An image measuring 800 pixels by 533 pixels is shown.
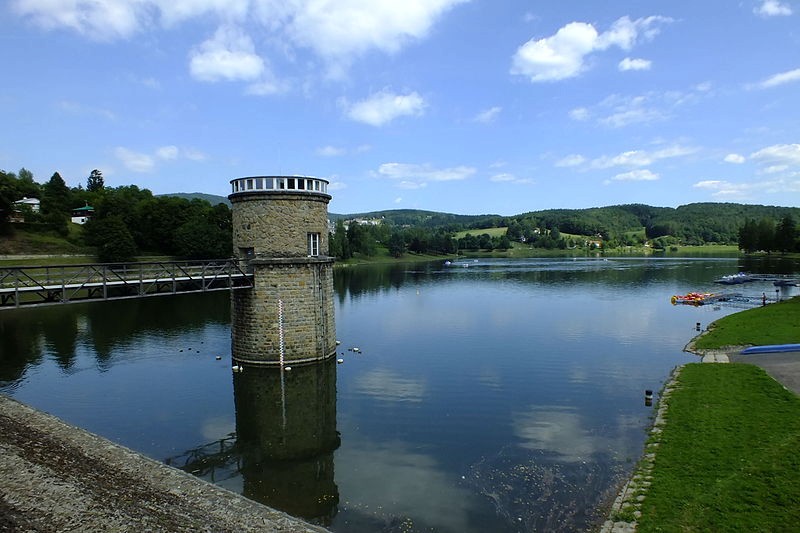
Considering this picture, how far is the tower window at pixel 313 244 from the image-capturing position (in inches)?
1243

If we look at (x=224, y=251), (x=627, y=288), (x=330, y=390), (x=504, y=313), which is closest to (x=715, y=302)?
(x=627, y=288)

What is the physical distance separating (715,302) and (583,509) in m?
56.5

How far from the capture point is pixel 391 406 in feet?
81.8

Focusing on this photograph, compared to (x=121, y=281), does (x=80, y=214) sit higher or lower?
higher

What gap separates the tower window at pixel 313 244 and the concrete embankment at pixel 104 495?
16681 mm

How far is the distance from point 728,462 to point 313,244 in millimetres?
24016

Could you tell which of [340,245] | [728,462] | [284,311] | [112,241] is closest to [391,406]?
[284,311]

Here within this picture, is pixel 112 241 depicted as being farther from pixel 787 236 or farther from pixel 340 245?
pixel 787 236

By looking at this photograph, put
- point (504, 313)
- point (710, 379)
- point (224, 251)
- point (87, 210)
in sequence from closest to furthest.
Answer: point (710, 379) → point (504, 313) → point (224, 251) → point (87, 210)

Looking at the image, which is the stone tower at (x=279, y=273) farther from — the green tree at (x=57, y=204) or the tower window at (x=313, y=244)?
the green tree at (x=57, y=204)

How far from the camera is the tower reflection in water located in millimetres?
16328

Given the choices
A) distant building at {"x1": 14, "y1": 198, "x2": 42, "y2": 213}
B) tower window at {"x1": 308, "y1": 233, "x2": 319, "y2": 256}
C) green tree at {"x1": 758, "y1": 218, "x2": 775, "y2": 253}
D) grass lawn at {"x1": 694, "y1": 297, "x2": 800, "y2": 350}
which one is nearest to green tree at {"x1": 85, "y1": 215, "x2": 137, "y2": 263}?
distant building at {"x1": 14, "y1": 198, "x2": 42, "y2": 213}

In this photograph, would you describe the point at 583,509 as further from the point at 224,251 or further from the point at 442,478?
the point at 224,251

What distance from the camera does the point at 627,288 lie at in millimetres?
77188
